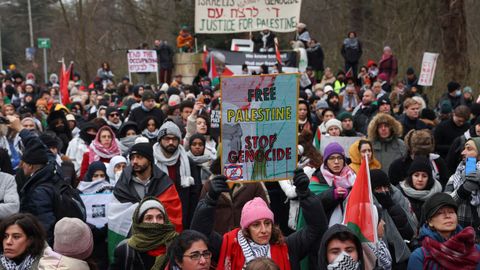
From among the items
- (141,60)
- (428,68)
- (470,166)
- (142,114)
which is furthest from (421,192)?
(141,60)

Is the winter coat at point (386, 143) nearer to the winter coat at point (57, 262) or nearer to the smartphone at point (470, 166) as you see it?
the smartphone at point (470, 166)

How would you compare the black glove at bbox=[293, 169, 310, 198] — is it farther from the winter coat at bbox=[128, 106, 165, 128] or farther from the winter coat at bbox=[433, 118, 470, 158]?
the winter coat at bbox=[128, 106, 165, 128]

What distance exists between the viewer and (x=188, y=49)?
102 ft

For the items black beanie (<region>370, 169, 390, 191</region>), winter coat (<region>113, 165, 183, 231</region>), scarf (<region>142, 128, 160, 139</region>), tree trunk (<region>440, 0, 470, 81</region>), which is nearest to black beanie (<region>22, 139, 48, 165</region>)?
winter coat (<region>113, 165, 183, 231</region>)

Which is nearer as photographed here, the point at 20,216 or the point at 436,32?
the point at 20,216

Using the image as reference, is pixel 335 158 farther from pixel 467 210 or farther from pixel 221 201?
pixel 467 210

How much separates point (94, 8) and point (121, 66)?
8.94 ft

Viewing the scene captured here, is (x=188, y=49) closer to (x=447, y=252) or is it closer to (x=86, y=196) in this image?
(x=86, y=196)

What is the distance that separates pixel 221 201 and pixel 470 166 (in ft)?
6.61

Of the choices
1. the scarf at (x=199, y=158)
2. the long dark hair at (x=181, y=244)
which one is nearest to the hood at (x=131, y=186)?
the scarf at (x=199, y=158)

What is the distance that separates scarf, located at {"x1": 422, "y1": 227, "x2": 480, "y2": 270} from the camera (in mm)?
6000

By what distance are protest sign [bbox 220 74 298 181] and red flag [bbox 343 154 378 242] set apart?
660 mm

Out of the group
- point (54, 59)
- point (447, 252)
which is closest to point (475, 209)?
point (447, 252)

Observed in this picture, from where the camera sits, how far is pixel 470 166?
26.1ft
